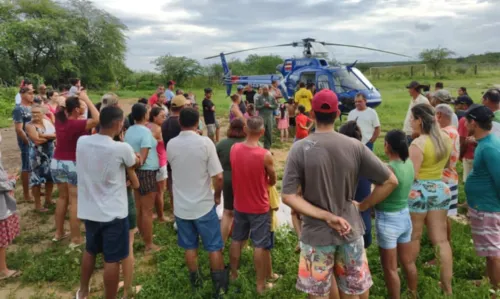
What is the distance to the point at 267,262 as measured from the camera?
11.8ft

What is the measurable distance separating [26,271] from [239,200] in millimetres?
2552

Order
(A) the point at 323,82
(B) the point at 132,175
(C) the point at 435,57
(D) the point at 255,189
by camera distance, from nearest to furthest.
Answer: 1. (B) the point at 132,175
2. (D) the point at 255,189
3. (A) the point at 323,82
4. (C) the point at 435,57

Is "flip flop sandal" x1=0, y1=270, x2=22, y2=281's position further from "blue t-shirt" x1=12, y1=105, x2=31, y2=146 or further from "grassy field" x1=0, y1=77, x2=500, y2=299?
"blue t-shirt" x1=12, y1=105, x2=31, y2=146

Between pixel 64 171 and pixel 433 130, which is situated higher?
pixel 433 130

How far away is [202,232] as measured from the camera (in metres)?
3.34

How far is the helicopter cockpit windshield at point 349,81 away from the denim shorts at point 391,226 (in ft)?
32.1

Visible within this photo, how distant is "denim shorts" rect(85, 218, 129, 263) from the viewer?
3021 mm

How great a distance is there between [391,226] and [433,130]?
924 mm

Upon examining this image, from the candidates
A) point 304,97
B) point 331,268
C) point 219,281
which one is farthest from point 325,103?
point 304,97

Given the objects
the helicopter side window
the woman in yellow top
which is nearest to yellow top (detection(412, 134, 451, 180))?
the woman in yellow top

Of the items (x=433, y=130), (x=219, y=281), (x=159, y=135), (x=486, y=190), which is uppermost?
(x=433, y=130)

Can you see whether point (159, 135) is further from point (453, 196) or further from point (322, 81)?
point (322, 81)

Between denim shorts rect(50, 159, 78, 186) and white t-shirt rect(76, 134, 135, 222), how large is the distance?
1456 mm

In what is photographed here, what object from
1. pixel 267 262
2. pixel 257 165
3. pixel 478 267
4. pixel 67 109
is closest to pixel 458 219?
pixel 478 267
